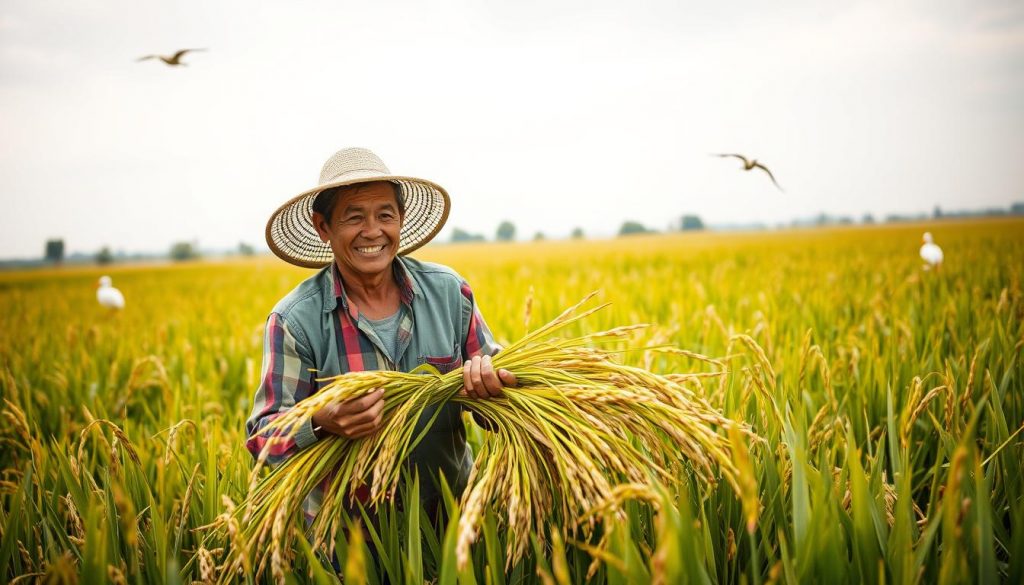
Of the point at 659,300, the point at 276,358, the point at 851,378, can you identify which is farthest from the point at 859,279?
the point at 276,358

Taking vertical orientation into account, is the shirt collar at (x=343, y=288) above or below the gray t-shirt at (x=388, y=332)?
above

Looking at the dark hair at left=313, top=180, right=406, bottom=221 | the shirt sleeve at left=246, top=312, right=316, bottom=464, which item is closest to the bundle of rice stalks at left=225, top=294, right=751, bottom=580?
the shirt sleeve at left=246, top=312, right=316, bottom=464

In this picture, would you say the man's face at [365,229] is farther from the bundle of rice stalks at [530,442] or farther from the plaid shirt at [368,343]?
the bundle of rice stalks at [530,442]

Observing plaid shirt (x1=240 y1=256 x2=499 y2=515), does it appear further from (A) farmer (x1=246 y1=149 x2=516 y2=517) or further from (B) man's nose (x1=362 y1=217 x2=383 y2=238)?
(B) man's nose (x1=362 y1=217 x2=383 y2=238)

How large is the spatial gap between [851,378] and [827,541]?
176cm

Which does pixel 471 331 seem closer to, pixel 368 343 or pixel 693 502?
pixel 368 343

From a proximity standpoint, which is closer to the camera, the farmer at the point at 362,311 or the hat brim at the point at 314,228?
the farmer at the point at 362,311

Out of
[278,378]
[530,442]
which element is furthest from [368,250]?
[530,442]

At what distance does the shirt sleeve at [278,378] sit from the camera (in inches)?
61.9

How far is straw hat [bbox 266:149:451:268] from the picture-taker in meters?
1.65

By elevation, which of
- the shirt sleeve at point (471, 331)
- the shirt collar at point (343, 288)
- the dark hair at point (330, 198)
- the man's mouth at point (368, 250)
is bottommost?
the shirt sleeve at point (471, 331)

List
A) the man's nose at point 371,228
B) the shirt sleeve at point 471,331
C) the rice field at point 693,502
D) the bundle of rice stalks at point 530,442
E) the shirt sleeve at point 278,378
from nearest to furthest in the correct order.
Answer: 1. the rice field at point 693,502
2. the bundle of rice stalks at point 530,442
3. the shirt sleeve at point 278,378
4. the man's nose at point 371,228
5. the shirt sleeve at point 471,331

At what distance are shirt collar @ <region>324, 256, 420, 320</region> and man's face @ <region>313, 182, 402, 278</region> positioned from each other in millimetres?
68

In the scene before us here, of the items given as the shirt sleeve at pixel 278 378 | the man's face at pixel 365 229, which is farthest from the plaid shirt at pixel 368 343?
the man's face at pixel 365 229
